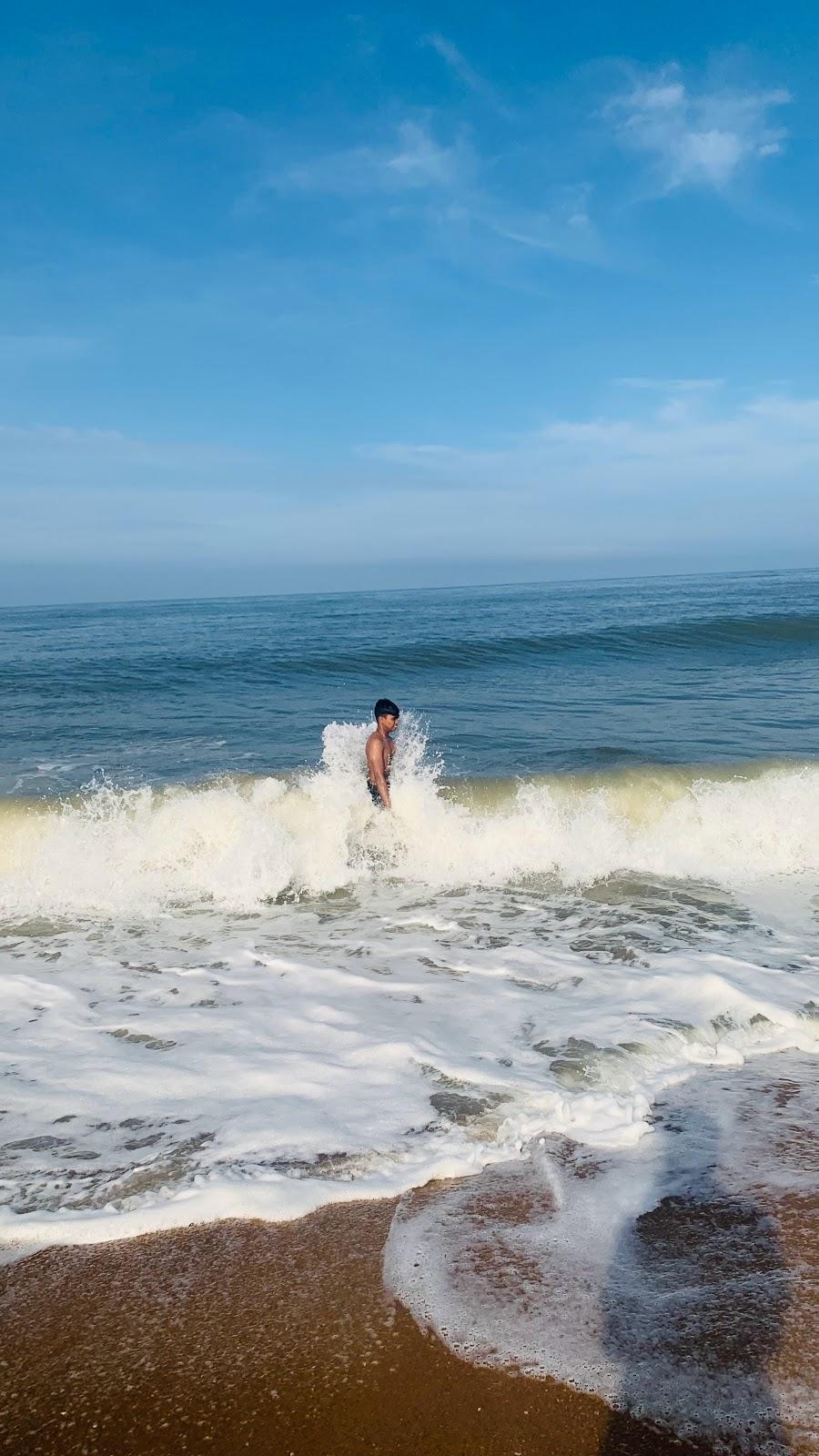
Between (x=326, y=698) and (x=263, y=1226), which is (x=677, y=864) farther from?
(x=326, y=698)

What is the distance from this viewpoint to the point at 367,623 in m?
32.2

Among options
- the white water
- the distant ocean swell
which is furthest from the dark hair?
the distant ocean swell

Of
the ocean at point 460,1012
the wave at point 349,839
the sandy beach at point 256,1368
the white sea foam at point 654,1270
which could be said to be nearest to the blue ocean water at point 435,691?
the ocean at point 460,1012

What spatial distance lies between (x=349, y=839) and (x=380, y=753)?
94 centimetres

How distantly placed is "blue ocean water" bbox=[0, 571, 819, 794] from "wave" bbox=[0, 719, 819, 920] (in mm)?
1667

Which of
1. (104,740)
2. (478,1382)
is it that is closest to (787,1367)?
(478,1382)

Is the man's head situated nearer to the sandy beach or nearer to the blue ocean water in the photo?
the blue ocean water

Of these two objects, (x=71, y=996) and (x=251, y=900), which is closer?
(x=71, y=996)

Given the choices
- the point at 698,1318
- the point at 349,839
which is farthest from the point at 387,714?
the point at 698,1318

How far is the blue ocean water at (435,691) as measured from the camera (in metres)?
12.1

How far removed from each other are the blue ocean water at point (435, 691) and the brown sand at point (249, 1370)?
831cm

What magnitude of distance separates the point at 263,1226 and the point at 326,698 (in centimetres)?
1401

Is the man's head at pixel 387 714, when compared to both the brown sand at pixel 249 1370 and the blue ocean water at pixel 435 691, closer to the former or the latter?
the blue ocean water at pixel 435 691

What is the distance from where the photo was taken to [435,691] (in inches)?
709
